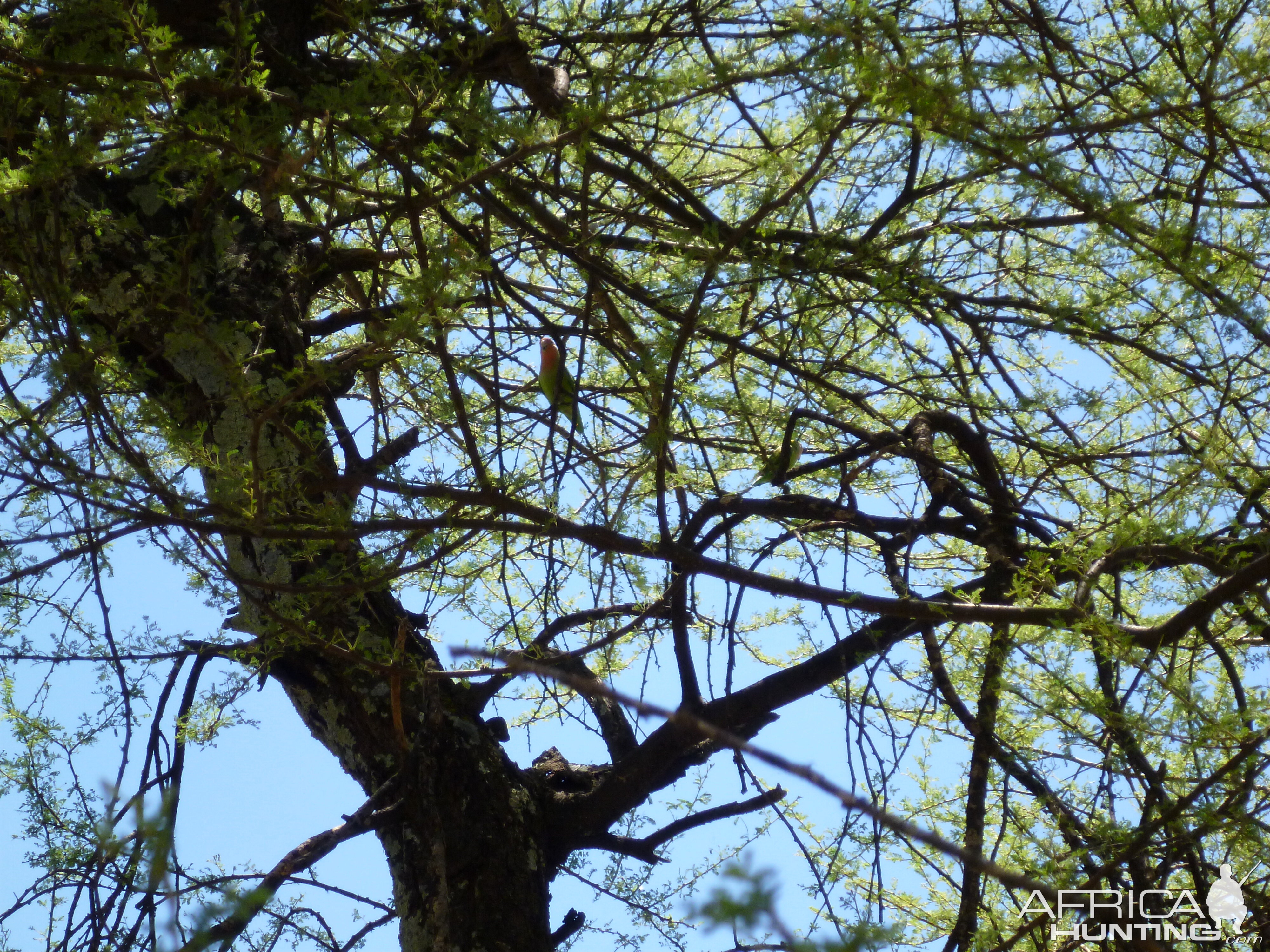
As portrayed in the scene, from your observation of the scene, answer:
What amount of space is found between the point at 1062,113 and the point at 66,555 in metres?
1.80

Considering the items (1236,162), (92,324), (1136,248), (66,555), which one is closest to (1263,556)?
(1136,248)

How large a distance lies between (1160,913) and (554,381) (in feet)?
6.15

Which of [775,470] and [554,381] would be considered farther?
[554,381]

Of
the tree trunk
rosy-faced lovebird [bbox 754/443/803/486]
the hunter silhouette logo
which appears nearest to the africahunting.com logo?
the hunter silhouette logo

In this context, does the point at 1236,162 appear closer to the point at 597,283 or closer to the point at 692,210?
the point at 692,210

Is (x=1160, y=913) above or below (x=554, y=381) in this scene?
below

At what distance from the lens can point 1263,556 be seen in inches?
49.6

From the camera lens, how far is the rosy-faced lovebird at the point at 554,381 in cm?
189

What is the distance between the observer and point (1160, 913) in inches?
65.1

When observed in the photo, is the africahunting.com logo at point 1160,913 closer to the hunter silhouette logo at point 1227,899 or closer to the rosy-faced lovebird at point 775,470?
the hunter silhouette logo at point 1227,899

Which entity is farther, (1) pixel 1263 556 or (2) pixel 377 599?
(2) pixel 377 599

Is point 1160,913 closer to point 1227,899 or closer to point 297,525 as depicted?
point 1227,899

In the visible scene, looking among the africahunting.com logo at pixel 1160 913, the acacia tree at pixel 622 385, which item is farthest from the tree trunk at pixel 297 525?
the africahunting.com logo at pixel 1160 913

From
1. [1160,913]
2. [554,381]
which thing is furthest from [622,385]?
[1160,913]
